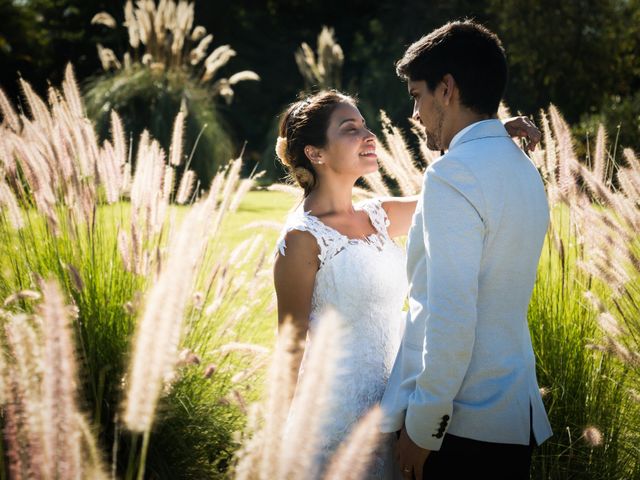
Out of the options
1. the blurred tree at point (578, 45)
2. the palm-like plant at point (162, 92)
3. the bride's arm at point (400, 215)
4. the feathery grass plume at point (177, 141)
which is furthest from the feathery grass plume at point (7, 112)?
the blurred tree at point (578, 45)

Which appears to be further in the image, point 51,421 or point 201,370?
point 201,370

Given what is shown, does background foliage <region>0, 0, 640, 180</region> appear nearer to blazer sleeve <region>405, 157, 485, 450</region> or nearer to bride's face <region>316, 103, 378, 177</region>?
bride's face <region>316, 103, 378, 177</region>

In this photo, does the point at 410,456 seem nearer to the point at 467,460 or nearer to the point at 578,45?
the point at 467,460

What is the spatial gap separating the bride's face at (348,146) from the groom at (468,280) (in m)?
0.82

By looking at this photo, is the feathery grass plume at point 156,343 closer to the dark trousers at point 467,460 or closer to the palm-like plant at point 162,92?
the dark trousers at point 467,460

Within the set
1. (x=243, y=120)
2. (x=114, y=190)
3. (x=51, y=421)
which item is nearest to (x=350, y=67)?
(x=243, y=120)

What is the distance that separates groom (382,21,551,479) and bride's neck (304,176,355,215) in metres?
0.91

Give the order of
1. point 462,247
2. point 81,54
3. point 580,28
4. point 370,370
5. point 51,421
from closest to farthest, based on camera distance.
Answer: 1. point 51,421
2. point 462,247
3. point 370,370
4. point 580,28
5. point 81,54

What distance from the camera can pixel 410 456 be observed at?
81.2 inches

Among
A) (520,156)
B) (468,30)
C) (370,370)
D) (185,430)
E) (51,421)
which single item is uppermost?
(468,30)

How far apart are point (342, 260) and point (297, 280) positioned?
0.22 m

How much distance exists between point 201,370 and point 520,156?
189cm

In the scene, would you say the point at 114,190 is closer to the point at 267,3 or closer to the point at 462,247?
the point at 462,247

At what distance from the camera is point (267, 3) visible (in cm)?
2792
